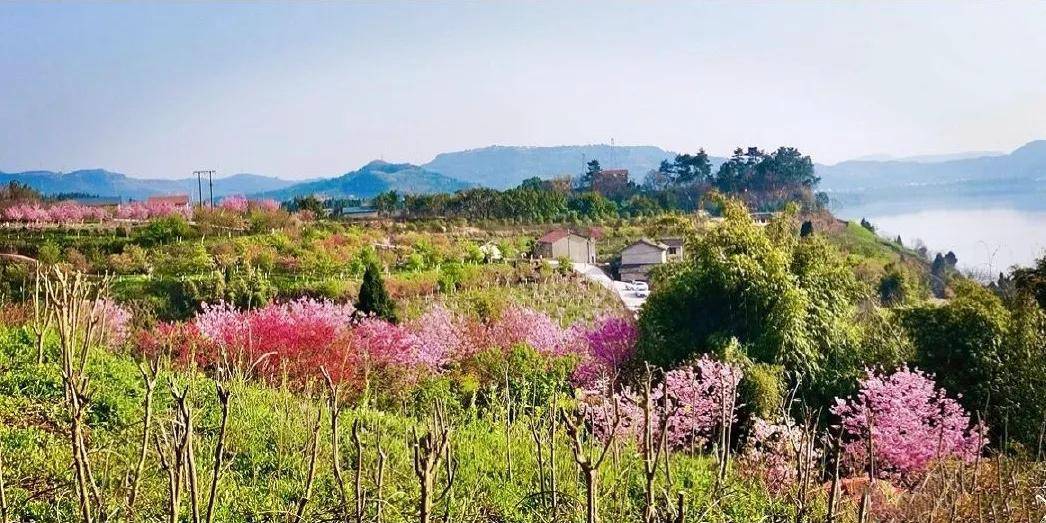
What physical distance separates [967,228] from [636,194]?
126 ft

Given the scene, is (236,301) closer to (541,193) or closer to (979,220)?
(541,193)

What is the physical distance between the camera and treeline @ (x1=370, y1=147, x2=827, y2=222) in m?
45.1

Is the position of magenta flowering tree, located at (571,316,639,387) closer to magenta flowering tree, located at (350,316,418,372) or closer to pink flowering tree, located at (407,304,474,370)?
pink flowering tree, located at (407,304,474,370)

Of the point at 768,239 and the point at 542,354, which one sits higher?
the point at 768,239

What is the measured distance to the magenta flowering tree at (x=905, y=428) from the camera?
5008 millimetres

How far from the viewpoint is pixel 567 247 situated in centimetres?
3341

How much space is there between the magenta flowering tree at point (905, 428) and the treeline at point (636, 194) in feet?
116

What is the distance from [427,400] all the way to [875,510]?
303 centimetres

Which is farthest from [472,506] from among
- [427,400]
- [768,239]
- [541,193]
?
[541,193]

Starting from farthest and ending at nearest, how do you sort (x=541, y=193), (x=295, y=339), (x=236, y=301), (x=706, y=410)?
(x=541, y=193), (x=236, y=301), (x=295, y=339), (x=706, y=410)

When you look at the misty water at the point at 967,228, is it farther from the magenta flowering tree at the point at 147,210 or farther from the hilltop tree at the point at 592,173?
Result: the magenta flowering tree at the point at 147,210

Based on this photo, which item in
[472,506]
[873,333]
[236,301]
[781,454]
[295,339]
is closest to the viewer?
[472,506]

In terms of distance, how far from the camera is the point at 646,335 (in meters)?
7.06

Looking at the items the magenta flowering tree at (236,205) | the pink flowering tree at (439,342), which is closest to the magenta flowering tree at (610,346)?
the pink flowering tree at (439,342)
